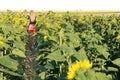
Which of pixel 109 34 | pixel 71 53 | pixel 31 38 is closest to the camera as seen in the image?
pixel 71 53

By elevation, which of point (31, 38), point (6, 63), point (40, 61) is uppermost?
point (6, 63)

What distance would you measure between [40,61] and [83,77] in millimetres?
2429

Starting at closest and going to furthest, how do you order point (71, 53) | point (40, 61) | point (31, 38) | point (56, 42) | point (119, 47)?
point (71, 53) → point (40, 61) → point (56, 42) → point (119, 47) → point (31, 38)

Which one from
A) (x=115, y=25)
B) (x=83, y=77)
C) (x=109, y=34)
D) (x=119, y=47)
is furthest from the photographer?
(x=115, y=25)

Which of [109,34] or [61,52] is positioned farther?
[109,34]

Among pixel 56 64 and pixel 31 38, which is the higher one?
pixel 56 64

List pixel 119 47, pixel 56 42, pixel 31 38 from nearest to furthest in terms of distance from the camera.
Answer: pixel 56 42, pixel 119 47, pixel 31 38

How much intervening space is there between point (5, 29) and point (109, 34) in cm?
280

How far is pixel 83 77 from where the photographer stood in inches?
69.4

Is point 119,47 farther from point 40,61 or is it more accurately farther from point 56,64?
point 56,64

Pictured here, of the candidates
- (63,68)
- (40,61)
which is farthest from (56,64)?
(40,61)

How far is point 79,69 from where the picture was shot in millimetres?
1822

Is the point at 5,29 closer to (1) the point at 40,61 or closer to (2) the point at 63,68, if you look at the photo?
(1) the point at 40,61

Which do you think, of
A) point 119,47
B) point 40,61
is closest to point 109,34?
point 119,47
